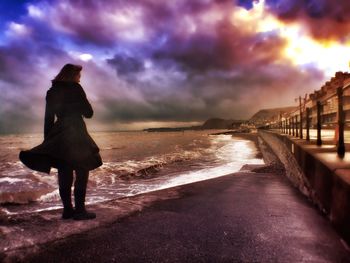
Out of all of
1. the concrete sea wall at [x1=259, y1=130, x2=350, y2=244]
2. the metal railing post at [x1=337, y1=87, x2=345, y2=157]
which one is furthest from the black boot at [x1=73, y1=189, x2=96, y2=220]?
the metal railing post at [x1=337, y1=87, x2=345, y2=157]

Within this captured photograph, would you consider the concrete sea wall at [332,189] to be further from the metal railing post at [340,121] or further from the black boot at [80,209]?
the black boot at [80,209]

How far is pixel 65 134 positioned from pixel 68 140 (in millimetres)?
86

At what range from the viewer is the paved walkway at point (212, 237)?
2.43 meters

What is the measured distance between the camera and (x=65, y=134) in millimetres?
3492

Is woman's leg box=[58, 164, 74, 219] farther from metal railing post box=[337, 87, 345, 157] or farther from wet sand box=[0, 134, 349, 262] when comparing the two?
metal railing post box=[337, 87, 345, 157]

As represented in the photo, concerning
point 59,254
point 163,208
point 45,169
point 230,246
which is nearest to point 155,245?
point 230,246

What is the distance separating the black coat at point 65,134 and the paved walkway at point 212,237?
0.97 metres

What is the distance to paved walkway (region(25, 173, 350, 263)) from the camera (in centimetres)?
243

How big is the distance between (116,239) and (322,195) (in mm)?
2723

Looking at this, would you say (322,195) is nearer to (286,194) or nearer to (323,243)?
(323,243)

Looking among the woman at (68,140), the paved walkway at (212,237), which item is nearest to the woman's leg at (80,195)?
the woman at (68,140)

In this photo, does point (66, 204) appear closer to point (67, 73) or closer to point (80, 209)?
point (80, 209)

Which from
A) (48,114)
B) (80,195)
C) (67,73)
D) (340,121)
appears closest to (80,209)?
(80,195)

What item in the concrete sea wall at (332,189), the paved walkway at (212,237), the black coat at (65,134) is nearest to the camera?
Answer: the paved walkway at (212,237)
